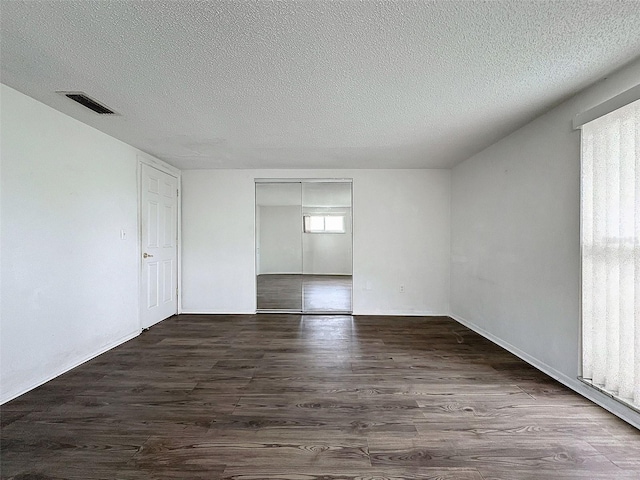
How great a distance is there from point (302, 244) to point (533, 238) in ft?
10.8

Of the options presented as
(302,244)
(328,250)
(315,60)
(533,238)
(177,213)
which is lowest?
(328,250)

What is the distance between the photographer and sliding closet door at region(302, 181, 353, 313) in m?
5.23

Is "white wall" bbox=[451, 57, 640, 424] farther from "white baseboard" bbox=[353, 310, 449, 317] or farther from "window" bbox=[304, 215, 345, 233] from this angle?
"window" bbox=[304, 215, 345, 233]

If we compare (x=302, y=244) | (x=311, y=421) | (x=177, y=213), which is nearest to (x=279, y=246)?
(x=302, y=244)

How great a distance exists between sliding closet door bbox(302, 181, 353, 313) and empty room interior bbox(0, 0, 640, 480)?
769 mm

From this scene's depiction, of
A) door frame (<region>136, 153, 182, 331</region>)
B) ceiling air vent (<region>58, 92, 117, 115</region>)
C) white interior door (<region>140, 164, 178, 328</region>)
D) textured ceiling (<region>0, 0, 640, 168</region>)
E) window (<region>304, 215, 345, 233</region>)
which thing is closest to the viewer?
textured ceiling (<region>0, 0, 640, 168</region>)

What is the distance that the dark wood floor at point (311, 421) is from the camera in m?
1.66

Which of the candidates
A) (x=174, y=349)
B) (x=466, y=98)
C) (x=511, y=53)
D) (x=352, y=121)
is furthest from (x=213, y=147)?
(x=511, y=53)

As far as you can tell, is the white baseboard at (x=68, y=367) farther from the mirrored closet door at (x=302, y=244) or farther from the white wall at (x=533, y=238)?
the white wall at (x=533, y=238)

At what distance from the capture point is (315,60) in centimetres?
196

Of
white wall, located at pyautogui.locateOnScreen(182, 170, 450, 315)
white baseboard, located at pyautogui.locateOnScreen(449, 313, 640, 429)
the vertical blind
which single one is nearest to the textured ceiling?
the vertical blind

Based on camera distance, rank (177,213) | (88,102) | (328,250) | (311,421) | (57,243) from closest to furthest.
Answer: (311,421)
(88,102)
(57,243)
(177,213)
(328,250)

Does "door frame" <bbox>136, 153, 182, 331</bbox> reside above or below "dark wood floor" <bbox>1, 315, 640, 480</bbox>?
above

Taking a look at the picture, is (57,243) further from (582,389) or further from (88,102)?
(582,389)
